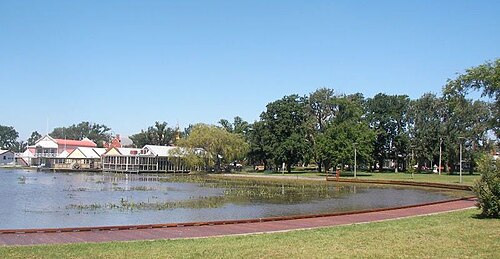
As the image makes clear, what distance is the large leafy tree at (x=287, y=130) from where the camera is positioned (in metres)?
85.4

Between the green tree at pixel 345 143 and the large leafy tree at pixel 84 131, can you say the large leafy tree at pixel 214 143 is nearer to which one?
the green tree at pixel 345 143

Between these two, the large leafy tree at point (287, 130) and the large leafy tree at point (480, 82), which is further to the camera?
the large leafy tree at point (287, 130)

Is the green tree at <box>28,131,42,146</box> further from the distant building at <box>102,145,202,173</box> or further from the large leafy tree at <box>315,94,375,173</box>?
the large leafy tree at <box>315,94,375,173</box>

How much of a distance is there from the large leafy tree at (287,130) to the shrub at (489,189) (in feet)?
216

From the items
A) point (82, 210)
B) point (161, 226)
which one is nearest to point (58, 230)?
point (161, 226)

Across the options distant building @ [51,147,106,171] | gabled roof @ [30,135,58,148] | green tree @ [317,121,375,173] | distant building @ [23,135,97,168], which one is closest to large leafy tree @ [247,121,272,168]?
green tree @ [317,121,375,173]

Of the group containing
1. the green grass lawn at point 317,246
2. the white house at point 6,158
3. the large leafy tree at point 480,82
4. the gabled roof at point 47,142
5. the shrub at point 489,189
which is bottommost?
the white house at point 6,158

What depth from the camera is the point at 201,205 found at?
1143 inches

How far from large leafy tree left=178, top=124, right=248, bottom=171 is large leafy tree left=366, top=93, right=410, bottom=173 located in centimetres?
2811

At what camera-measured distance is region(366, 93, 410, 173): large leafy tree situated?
308 feet

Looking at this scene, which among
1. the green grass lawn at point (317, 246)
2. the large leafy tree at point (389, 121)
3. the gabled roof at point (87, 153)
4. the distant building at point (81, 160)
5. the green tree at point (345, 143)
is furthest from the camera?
the gabled roof at point (87, 153)

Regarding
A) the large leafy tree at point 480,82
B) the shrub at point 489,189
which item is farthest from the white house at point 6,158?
the shrub at point 489,189

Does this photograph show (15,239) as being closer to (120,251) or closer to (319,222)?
(120,251)

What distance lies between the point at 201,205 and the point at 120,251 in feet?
59.0
